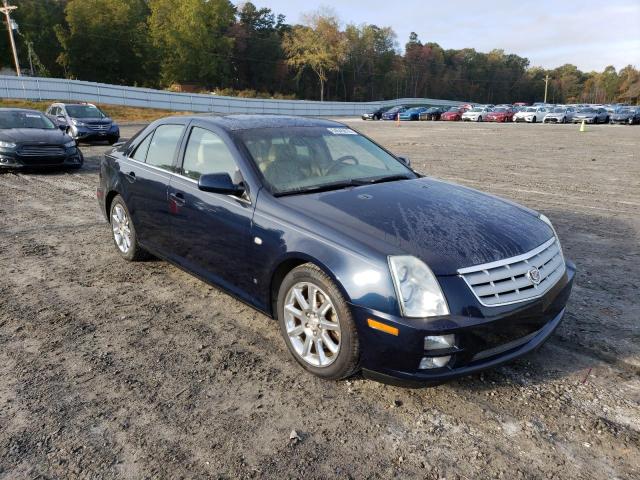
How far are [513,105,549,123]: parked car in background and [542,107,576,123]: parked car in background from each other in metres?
0.62

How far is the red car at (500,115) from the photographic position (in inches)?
1786

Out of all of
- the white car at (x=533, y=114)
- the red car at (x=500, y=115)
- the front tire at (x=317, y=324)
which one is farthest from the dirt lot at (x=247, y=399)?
the red car at (x=500, y=115)

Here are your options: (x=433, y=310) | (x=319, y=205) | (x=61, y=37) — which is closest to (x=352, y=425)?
(x=433, y=310)

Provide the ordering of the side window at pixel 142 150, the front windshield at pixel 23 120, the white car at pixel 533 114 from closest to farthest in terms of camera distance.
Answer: the side window at pixel 142 150 → the front windshield at pixel 23 120 → the white car at pixel 533 114

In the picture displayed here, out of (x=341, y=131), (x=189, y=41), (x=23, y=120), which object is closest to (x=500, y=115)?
(x=23, y=120)

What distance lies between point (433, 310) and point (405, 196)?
120 centimetres

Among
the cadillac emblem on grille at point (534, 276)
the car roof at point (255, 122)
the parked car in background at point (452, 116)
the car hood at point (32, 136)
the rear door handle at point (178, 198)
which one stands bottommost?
the parked car in background at point (452, 116)

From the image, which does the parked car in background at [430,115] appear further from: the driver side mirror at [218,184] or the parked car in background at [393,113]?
the driver side mirror at [218,184]

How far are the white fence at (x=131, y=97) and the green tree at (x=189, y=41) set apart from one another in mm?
27675

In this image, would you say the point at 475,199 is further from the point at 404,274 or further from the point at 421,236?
the point at 404,274

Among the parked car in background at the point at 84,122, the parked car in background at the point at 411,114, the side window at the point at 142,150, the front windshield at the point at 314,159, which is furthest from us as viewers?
the parked car in background at the point at 411,114

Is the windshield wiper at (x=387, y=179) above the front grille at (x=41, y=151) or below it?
above

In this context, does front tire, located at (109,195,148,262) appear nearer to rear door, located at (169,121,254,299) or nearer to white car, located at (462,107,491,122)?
rear door, located at (169,121,254,299)

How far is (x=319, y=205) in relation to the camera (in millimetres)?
3277
